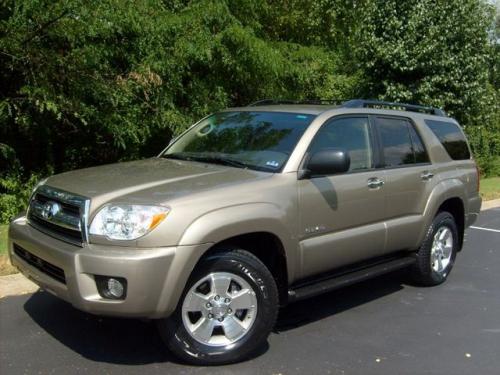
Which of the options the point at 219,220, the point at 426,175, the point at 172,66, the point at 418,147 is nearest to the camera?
the point at 219,220

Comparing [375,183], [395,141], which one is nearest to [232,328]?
[375,183]

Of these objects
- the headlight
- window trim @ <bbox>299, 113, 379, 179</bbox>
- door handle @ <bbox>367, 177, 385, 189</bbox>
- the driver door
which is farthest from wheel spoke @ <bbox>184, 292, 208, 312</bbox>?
door handle @ <bbox>367, 177, 385, 189</bbox>

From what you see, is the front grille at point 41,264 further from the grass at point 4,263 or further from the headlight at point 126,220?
the grass at point 4,263

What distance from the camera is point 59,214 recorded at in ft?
13.8

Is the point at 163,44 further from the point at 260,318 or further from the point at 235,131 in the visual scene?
the point at 260,318

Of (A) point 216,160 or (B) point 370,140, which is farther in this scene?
(B) point 370,140

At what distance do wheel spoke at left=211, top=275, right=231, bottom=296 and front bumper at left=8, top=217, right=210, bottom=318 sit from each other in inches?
11.6

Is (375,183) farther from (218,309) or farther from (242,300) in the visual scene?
(218,309)

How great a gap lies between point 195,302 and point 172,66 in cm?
576

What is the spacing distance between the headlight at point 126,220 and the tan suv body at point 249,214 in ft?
0.11

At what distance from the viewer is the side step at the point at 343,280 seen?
4672 millimetres

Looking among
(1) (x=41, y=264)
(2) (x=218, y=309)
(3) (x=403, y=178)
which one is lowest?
(2) (x=218, y=309)

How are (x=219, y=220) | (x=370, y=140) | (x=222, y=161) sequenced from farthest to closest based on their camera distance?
(x=370, y=140) → (x=222, y=161) → (x=219, y=220)

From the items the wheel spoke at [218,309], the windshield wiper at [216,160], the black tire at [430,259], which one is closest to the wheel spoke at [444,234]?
the black tire at [430,259]
